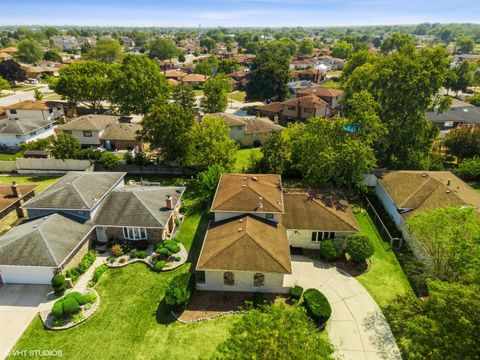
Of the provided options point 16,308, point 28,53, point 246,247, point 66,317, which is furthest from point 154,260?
point 28,53

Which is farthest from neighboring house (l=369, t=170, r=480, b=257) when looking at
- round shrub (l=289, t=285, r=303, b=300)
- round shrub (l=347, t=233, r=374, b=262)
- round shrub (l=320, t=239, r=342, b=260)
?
round shrub (l=289, t=285, r=303, b=300)

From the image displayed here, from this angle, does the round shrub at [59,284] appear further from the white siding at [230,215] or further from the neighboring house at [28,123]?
the neighboring house at [28,123]

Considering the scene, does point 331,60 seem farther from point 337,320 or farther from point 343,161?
point 337,320

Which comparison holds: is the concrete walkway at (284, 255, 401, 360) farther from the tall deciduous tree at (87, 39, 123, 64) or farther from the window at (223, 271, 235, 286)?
the tall deciduous tree at (87, 39, 123, 64)

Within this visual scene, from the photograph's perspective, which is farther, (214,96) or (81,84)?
(214,96)

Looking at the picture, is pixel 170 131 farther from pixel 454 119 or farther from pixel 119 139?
pixel 454 119

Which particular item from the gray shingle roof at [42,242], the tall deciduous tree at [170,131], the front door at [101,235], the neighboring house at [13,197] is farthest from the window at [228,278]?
the neighboring house at [13,197]
